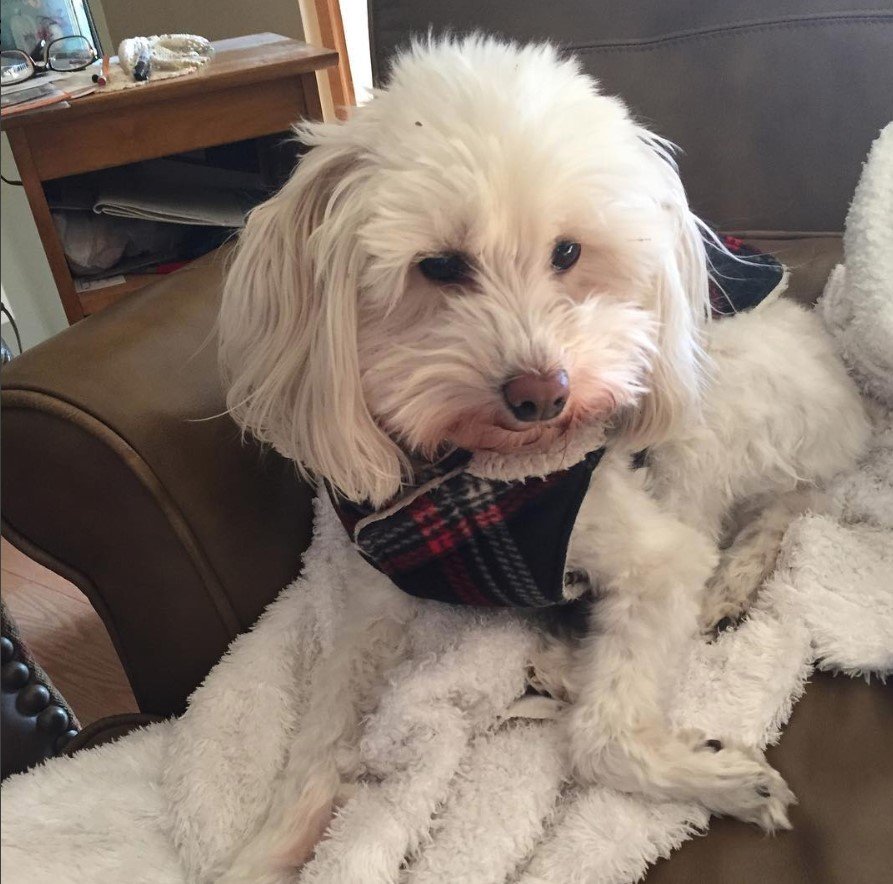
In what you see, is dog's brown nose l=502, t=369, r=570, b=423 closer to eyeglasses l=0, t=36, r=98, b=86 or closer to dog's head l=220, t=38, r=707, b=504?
dog's head l=220, t=38, r=707, b=504

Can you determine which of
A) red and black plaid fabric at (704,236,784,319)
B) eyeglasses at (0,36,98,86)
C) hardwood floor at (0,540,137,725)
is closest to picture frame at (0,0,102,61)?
eyeglasses at (0,36,98,86)

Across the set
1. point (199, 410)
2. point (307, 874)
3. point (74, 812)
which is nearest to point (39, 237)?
point (199, 410)

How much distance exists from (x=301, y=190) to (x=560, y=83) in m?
0.30

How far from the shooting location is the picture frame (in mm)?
1641

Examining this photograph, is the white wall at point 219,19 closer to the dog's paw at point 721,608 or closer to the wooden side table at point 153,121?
the wooden side table at point 153,121

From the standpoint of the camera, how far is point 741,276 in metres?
1.18

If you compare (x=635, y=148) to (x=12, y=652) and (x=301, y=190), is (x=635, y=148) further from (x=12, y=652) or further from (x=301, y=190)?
(x=12, y=652)

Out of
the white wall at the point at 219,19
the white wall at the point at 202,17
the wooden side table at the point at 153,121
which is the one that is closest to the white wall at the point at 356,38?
the white wall at the point at 219,19

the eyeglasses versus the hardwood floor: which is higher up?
the eyeglasses

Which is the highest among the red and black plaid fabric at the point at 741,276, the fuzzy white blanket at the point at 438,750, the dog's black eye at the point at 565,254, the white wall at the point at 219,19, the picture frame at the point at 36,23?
the picture frame at the point at 36,23

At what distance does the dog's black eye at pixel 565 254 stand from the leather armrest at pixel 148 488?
17.4 inches

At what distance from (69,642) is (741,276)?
145cm

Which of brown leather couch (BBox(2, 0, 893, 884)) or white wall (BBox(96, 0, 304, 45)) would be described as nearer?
brown leather couch (BBox(2, 0, 893, 884))

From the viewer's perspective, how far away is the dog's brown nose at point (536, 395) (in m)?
0.81
